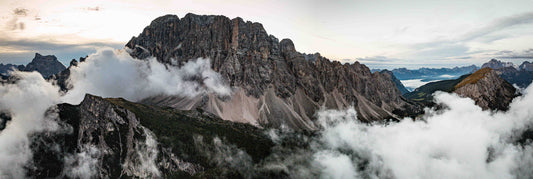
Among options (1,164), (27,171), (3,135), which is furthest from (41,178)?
(3,135)

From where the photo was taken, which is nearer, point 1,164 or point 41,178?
point 1,164

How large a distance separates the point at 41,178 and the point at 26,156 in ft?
66.3

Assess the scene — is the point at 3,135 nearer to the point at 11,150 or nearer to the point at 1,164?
the point at 11,150

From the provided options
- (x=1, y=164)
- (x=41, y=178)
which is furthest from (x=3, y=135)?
(x=41, y=178)

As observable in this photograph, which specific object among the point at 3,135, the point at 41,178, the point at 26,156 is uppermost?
the point at 3,135

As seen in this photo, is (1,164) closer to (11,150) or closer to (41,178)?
(11,150)

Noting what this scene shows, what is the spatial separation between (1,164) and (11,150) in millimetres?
14596

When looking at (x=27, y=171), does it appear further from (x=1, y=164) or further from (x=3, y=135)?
(x=3, y=135)

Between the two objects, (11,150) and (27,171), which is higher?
(11,150)

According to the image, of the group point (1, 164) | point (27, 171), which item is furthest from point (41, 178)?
point (1, 164)

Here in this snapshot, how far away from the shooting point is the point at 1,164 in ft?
595

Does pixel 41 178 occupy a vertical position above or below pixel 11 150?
below

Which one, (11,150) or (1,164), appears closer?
(1,164)

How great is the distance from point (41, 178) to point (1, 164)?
26773mm
